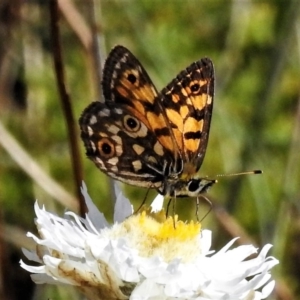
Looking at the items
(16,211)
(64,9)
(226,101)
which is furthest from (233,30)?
(64,9)

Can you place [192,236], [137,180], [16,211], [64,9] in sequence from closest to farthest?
1. [192,236]
2. [137,180]
3. [64,9]
4. [16,211]

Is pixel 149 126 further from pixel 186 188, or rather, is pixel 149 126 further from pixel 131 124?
pixel 186 188

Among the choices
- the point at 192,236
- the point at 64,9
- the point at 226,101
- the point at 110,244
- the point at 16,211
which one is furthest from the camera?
the point at 226,101

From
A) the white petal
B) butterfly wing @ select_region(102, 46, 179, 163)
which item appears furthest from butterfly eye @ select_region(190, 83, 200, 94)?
the white petal

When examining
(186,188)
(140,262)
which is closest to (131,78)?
(186,188)

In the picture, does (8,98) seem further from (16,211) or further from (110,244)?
(110,244)

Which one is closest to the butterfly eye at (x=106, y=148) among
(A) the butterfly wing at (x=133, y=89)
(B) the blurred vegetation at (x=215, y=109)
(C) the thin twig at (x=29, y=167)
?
(A) the butterfly wing at (x=133, y=89)
